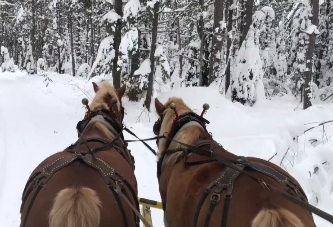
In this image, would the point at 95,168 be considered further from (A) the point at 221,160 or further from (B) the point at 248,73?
(B) the point at 248,73

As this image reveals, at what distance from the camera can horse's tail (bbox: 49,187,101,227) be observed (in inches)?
75.5

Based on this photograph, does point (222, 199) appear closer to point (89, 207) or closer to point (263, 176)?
point (263, 176)

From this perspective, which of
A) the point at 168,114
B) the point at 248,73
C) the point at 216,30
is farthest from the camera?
the point at 216,30

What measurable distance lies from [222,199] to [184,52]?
16.4 meters

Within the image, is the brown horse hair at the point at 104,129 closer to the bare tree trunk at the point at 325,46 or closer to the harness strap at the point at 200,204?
the harness strap at the point at 200,204

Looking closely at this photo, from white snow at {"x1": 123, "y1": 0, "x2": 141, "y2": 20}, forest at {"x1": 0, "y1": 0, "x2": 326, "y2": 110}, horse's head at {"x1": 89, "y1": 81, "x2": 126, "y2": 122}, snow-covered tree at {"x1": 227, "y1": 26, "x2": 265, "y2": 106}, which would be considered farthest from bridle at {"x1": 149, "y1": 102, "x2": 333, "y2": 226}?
snow-covered tree at {"x1": 227, "y1": 26, "x2": 265, "y2": 106}

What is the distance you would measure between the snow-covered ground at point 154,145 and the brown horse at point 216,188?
7.38ft

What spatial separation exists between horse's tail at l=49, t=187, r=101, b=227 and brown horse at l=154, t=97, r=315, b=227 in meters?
0.74

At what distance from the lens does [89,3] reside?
12.5 m

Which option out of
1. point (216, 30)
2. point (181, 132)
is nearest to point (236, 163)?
point (181, 132)

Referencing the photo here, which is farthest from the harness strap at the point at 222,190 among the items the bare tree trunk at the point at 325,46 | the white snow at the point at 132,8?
the bare tree trunk at the point at 325,46

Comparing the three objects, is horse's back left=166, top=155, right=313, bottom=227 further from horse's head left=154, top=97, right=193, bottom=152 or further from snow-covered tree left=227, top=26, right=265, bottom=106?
snow-covered tree left=227, top=26, right=265, bottom=106

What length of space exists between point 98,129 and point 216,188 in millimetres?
1519

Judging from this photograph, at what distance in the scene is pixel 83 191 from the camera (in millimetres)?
2035
